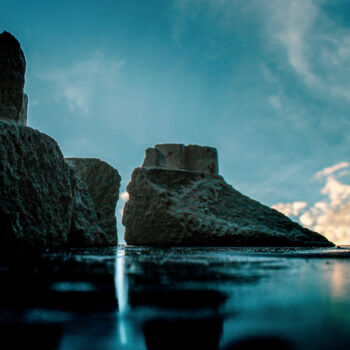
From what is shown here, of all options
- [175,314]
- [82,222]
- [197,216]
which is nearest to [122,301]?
Answer: [175,314]

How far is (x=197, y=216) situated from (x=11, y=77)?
27.0 feet

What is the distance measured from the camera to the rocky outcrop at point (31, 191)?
15.5ft

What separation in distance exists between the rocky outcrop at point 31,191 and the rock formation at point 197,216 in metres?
5.60

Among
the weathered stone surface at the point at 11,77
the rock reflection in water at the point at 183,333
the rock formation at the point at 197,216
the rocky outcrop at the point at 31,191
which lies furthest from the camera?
the rock formation at the point at 197,216

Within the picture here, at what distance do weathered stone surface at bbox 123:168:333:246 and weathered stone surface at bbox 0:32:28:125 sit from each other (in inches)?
263

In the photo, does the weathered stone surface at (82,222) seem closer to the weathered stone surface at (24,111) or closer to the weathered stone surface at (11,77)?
the weathered stone surface at (24,111)

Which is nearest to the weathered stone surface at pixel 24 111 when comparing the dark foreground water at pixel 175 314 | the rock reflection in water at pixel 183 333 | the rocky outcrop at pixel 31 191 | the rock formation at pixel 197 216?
the rocky outcrop at pixel 31 191

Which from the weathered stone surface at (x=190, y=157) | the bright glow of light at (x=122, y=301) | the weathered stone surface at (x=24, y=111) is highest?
the weathered stone surface at (x=190, y=157)

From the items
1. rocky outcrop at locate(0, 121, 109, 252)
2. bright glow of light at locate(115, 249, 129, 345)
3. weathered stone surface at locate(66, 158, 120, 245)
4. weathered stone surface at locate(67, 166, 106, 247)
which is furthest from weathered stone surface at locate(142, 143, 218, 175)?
bright glow of light at locate(115, 249, 129, 345)

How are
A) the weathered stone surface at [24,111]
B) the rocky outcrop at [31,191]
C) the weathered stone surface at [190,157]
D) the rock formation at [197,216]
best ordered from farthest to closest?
1. the weathered stone surface at [190,157]
2. the rock formation at [197,216]
3. the weathered stone surface at [24,111]
4. the rocky outcrop at [31,191]

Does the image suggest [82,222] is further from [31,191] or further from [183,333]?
[183,333]

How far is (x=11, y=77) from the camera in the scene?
6465mm

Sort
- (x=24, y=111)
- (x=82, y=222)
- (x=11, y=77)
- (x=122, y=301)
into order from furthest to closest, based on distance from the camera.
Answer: (x=24, y=111)
(x=82, y=222)
(x=11, y=77)
(x=122, y=301)

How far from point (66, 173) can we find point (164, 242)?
19.6ft
